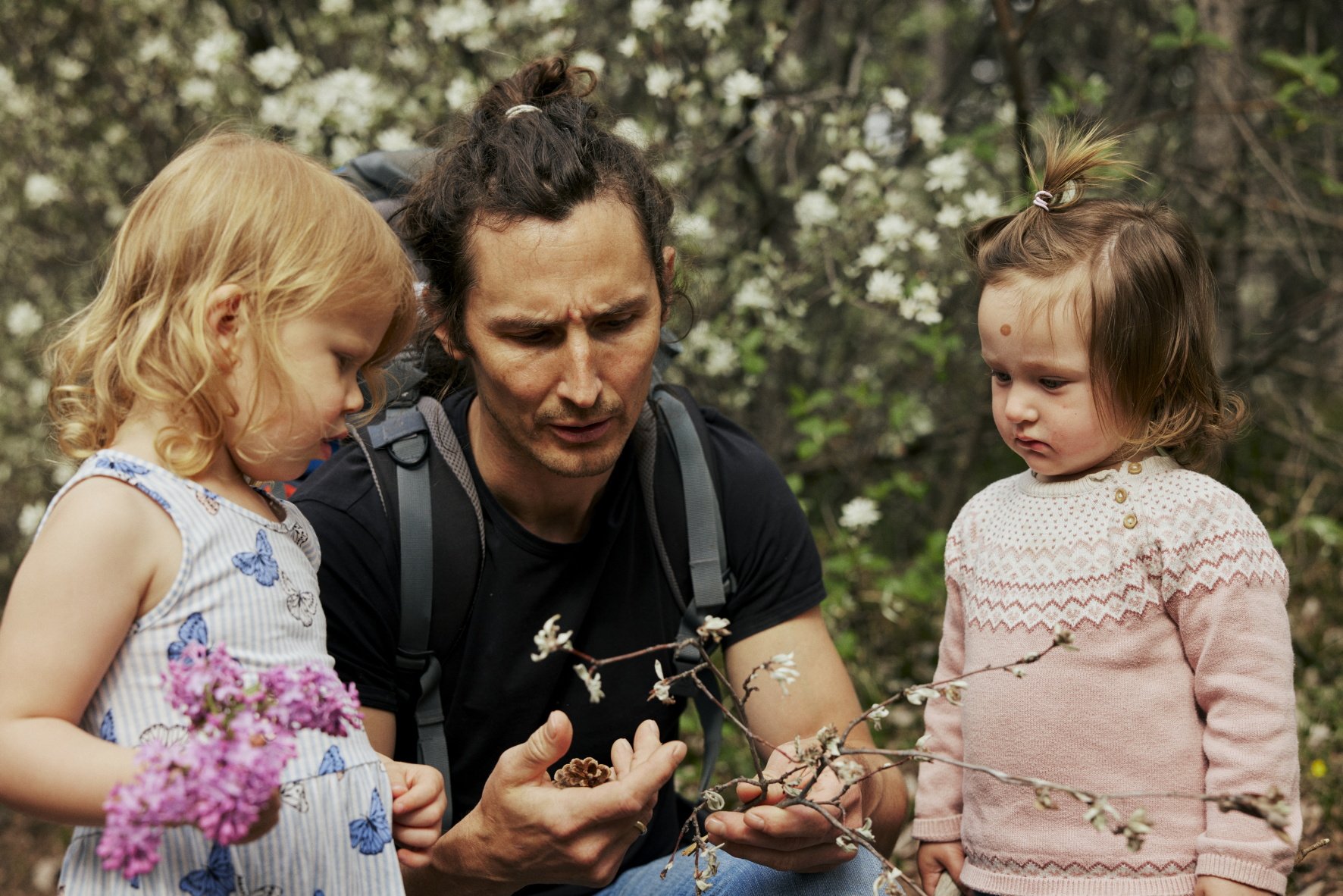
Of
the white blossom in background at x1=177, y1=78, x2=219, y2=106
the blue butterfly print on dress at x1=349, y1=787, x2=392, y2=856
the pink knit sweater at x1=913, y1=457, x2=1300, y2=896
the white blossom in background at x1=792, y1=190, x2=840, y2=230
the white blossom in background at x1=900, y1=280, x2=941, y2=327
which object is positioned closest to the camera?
the blue butterfly print on dress at x1=349, y1=787, x2=392, y2=856

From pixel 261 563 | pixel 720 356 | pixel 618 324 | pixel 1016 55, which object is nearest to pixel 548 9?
pixel 720 356

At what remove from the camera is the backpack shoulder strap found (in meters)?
2.39

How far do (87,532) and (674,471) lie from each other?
4.16 ft

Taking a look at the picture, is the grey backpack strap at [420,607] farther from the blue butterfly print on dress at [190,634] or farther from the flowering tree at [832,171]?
the flowering tree at [832,171]

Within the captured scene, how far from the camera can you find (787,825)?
210 cm

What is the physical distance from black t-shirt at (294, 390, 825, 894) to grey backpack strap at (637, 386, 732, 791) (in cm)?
5

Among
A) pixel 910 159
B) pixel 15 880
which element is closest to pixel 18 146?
pixel 15 880

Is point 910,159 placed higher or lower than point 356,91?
lower

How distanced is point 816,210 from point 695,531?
1.76 meters

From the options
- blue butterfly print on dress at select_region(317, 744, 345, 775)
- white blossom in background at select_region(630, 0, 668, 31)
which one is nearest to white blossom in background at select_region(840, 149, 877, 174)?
white blossom in background at select_region(630, 0, 668, 31)

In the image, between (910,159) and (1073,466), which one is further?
(910,159)

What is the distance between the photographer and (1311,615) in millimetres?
4633

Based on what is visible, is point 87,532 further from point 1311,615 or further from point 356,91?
point 1311,615

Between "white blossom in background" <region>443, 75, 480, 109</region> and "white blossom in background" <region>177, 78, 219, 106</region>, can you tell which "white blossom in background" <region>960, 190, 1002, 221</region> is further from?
"white blossom in background" <region>177, 78, 219, 106</region>
